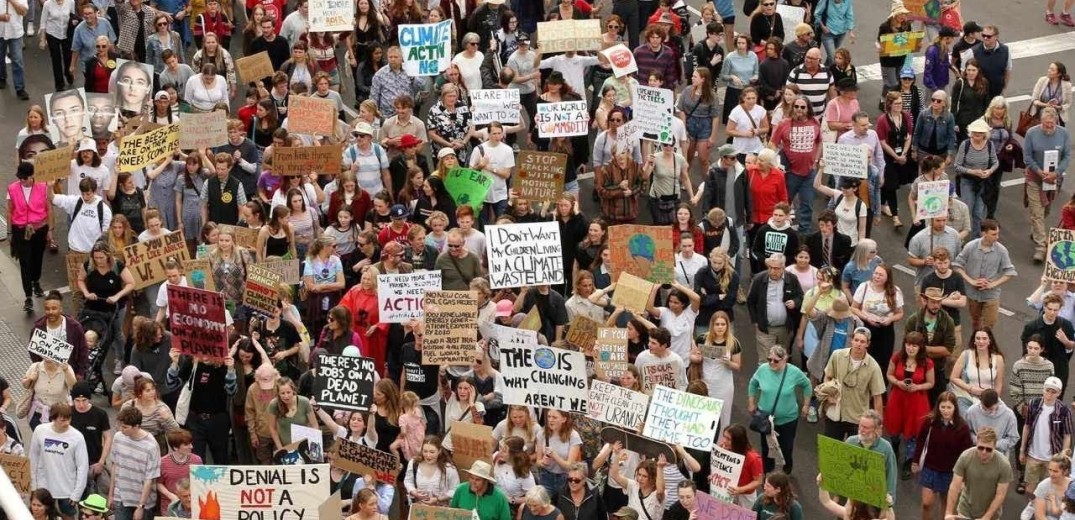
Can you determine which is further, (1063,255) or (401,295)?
(1063,255)

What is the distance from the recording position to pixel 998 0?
1244 inches

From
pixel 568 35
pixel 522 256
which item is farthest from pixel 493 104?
pixel 522 256

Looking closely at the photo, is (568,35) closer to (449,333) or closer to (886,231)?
(886,231)

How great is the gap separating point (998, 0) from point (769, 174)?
1085 cm

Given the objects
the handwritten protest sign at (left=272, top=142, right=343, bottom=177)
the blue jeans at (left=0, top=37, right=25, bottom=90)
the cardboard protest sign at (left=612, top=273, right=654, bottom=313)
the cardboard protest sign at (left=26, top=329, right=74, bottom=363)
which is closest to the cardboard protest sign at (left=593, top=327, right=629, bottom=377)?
the cardboard protest sign at (left=612, top=273, right=654, bottom=313)

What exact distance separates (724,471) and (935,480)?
7.29 ft

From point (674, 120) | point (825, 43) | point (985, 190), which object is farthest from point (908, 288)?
point (825, 43)

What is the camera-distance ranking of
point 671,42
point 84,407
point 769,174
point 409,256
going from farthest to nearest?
point 671,42, point 769,174, point 409,256, point 84,407

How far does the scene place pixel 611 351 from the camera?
1903cm

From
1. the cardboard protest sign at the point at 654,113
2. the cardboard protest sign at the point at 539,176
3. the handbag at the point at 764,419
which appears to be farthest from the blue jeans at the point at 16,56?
the handbag at the point at 764,419

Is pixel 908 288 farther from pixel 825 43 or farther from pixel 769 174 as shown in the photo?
pixel 825 43

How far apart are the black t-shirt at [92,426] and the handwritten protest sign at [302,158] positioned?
15.4ft

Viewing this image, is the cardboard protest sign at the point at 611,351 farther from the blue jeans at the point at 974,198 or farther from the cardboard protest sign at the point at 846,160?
the blue jeans at the point at 974,198

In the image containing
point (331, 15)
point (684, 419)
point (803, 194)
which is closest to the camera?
point (684, 419)
